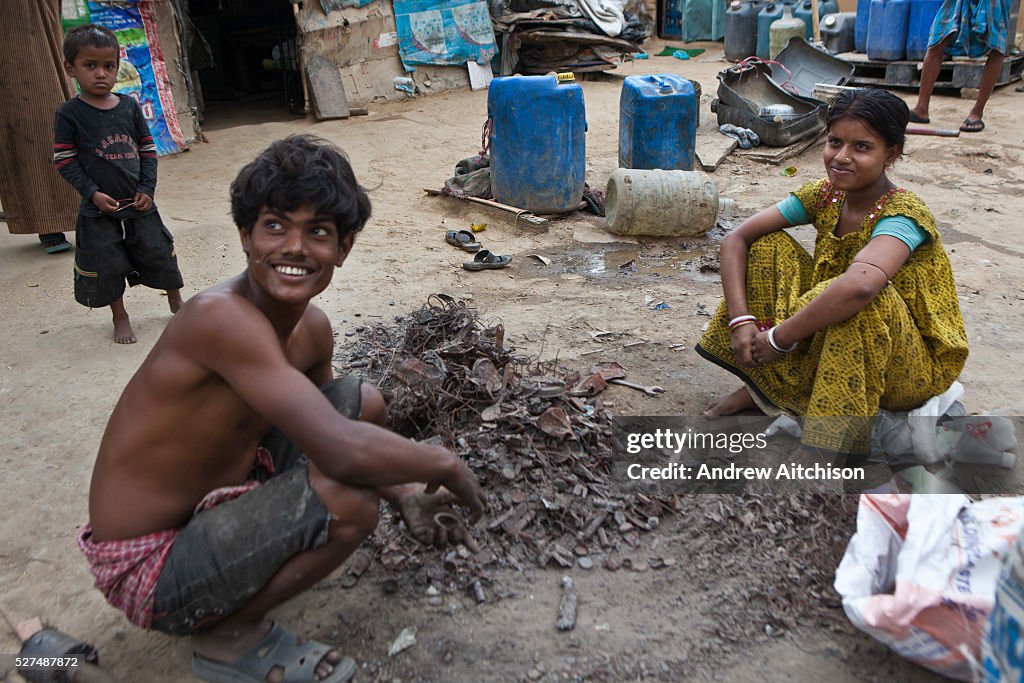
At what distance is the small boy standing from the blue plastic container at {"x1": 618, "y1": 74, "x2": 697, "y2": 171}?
3829mm

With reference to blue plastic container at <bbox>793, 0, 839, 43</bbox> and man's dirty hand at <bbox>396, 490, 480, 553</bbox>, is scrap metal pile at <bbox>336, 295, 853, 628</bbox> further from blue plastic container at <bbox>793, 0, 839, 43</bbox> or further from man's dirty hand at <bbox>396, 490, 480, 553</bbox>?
blue plastic container at <bbox>793, 0, 839, 43</bbox>

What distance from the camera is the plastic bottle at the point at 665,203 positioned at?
5559 mm

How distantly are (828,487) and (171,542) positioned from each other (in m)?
1.97

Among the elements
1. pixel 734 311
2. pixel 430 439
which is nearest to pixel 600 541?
pixel 430 439

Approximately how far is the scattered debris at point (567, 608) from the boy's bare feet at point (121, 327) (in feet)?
9.23

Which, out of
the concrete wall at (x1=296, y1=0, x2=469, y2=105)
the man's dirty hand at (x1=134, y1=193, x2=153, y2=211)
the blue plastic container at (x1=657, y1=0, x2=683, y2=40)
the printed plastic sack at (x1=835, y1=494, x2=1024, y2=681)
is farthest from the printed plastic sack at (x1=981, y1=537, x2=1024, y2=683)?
the blue plastic container at (x1=657, y1=0, x2=683, y2=40)

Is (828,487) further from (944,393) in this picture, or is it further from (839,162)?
(839,162)

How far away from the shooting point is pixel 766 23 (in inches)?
481

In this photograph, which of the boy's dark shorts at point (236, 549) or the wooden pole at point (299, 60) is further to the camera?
the wooden pole at point (299, 60)

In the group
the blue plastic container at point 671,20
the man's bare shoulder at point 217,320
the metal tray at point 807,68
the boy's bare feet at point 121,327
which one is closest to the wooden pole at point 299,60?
the metal tray at point 807,68

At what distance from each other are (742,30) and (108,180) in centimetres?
1120

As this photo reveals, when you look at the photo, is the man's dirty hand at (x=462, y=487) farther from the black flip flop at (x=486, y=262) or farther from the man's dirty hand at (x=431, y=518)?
the black flip flop at (x=486, y=262)

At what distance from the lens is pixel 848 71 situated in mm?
9312

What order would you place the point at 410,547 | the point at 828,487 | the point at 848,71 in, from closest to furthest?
the point at 410,547 → the point at 828,487 → the point at 848,71
